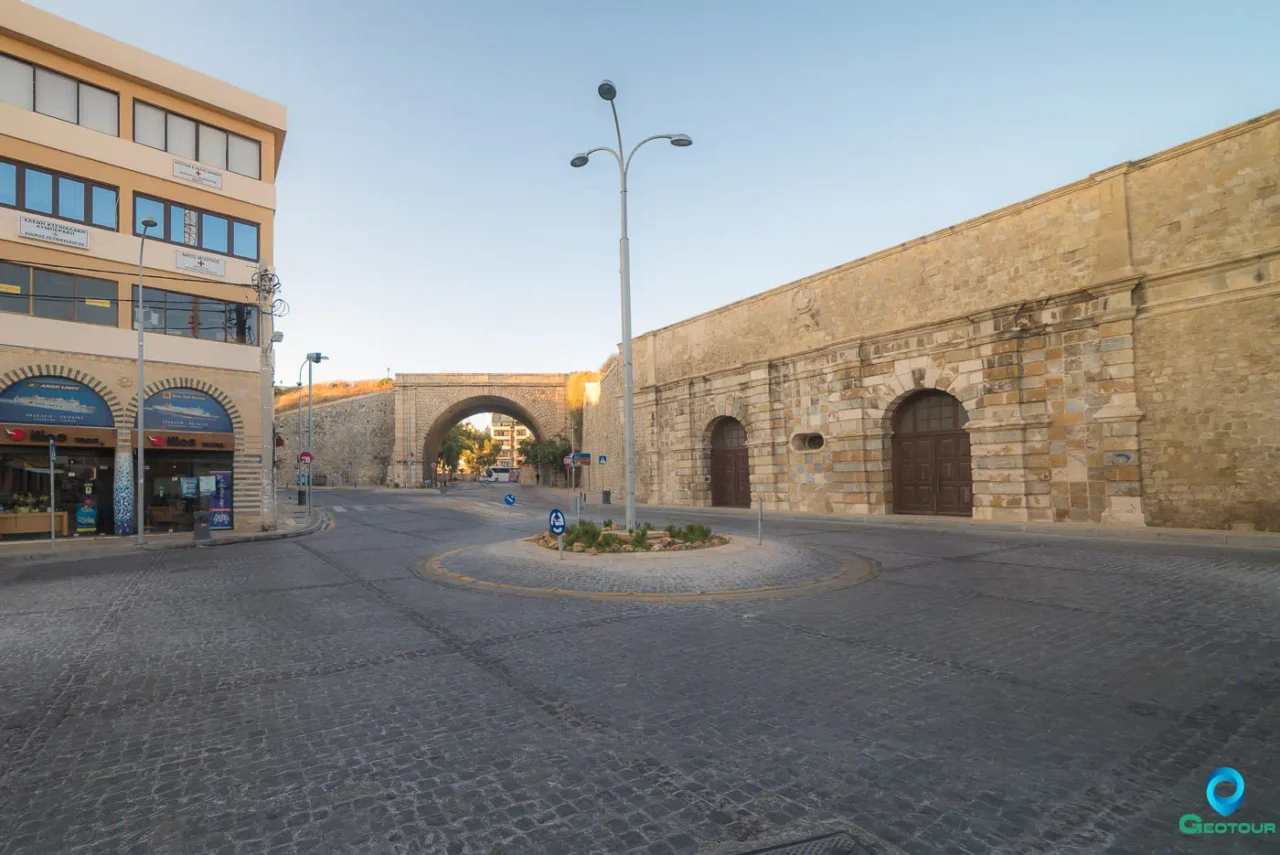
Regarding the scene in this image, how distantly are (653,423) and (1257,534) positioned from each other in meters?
23.2

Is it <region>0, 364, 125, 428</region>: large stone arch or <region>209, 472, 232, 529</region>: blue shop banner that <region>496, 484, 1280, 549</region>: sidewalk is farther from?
<region>0, 364, 125, 428</region>: large stone arch

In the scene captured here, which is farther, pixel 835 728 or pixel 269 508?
pixel 269 508

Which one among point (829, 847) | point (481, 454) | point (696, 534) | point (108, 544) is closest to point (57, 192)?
point (108, 544)

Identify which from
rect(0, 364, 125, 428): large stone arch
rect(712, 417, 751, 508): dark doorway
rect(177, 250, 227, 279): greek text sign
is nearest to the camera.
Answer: rect(0, 364, 125, 428): large stone arch

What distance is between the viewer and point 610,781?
346 cm

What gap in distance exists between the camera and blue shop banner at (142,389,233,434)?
754 inches

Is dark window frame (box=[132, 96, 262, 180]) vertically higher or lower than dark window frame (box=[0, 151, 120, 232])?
higher

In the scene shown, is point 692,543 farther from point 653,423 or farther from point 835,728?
point 653,423

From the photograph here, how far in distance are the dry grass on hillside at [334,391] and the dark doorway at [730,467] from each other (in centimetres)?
4523

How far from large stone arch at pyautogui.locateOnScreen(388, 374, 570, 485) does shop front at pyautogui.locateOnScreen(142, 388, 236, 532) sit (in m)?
38.5

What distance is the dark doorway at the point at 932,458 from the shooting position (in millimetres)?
19984

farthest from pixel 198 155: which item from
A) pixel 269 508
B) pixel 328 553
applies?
pixel 328 553

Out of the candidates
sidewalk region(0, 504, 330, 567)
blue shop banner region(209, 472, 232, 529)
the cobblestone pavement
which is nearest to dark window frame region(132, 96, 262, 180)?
blue shop banner region(209, 472, 232, 529)

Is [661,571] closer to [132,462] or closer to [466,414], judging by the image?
[132,462]
